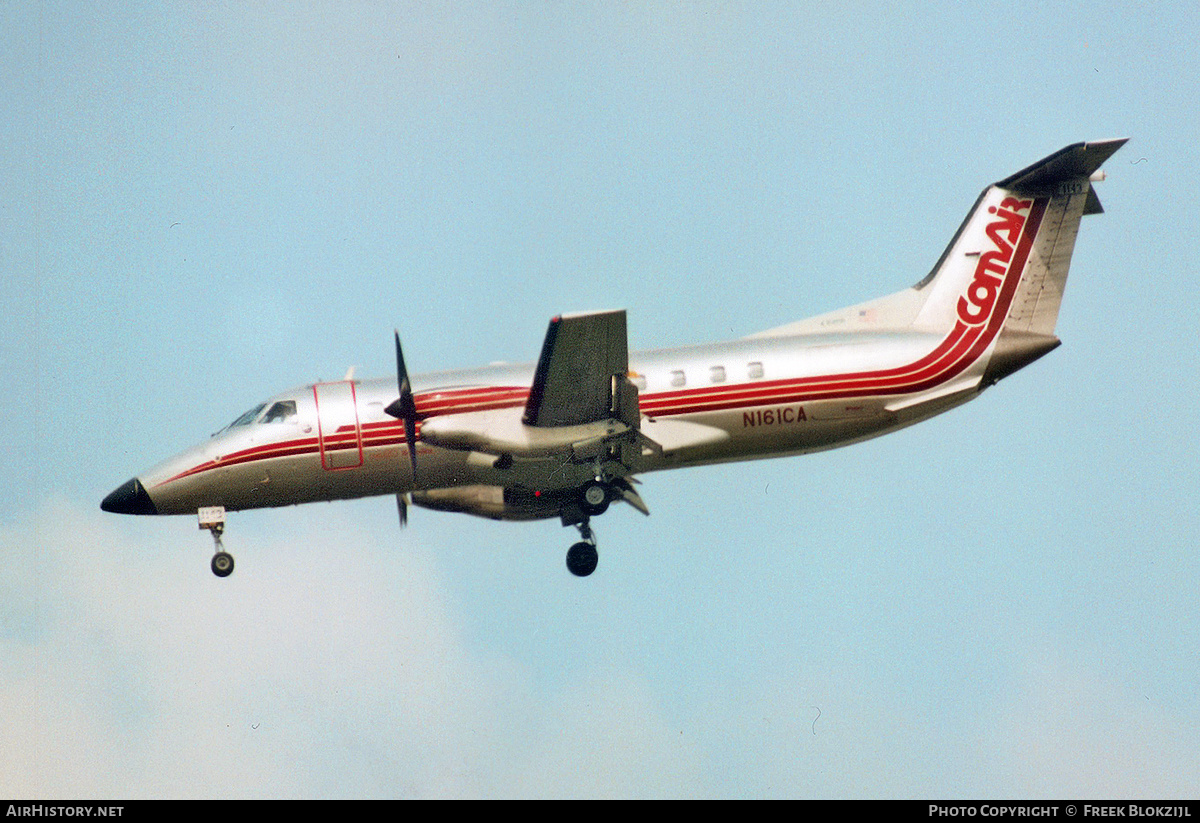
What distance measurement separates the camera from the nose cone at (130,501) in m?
25.0

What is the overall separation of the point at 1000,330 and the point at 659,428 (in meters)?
7.60

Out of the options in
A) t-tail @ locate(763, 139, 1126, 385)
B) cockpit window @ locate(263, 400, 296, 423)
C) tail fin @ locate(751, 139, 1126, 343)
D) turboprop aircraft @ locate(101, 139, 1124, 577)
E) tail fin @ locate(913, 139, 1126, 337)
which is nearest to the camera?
turboprop aircraft @ locate(101, 139, 1124, 577)

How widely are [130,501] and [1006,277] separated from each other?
18701 mm

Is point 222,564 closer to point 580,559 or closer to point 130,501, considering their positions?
point 130,501

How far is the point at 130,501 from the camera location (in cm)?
2506

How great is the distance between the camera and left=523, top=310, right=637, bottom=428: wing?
69.5 ft

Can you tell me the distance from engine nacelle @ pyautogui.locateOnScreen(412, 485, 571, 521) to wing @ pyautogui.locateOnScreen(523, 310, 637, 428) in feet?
8.98

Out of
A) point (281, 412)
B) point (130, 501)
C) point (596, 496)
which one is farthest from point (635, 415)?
point (130, 501)

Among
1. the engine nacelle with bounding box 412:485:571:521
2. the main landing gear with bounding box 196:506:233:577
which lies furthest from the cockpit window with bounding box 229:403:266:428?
the engine nacelle with bounding box 412:485:571:521

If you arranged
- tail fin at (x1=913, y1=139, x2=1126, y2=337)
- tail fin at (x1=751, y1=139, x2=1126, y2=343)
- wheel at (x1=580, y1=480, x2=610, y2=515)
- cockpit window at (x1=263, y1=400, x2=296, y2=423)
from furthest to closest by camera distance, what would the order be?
tail fin at (x1=913, y1=139, x2=1126, y2=337)
tail fin at (x1=751, y1=139, x2=1126, y2=343)
cockpit window at (x1=263, y1=400, x2=296, y2=423)
wheel at (x1=580, y1=480, x2=610, y2=515)

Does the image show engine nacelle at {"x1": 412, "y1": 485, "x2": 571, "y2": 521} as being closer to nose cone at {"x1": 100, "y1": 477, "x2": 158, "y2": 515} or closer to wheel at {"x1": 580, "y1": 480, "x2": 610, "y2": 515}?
wheel at {"x1": 580, "y1": 480, "x2": 610, "y2": 515}

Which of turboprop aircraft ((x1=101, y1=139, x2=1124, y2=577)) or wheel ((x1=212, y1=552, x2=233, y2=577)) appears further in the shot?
wheel ((x1=212, y1=552, x2=233, y2=577))
